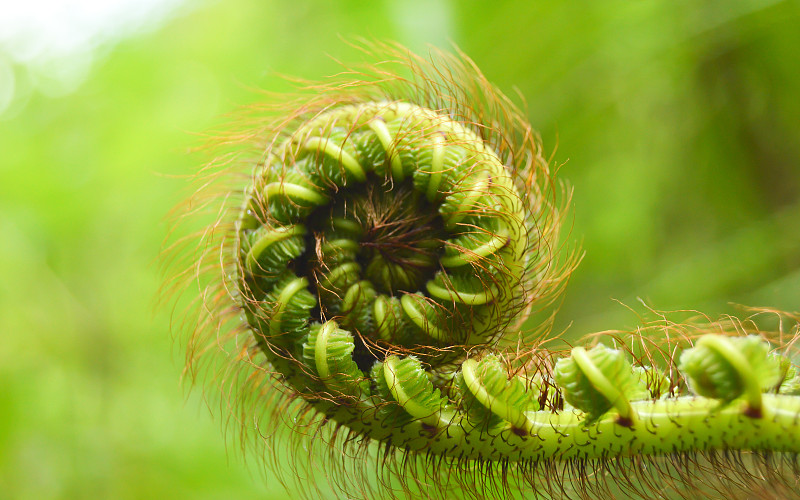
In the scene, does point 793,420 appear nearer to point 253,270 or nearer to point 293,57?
point 253,270

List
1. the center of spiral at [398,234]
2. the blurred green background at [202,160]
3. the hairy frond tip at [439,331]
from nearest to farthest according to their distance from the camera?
1. the hairy frond tip at [439,331]
2. the center of spiral at [398,234]
3. the blurred green background at [202,160]

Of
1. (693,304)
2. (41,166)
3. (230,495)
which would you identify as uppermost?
(41,166)

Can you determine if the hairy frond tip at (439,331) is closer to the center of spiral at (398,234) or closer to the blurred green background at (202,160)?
the center of spiral at (398,234)

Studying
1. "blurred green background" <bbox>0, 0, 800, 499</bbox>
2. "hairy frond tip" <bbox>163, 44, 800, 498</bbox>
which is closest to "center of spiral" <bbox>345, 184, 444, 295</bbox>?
"hairy frond tip" <bbox>163, 44, 800, 498</bbox>

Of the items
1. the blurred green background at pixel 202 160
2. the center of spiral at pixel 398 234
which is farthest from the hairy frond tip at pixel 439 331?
Result: the blurred green background at pixel 202 160

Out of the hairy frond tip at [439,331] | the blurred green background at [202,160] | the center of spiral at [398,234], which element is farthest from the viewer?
the blurred green background at [202,160]

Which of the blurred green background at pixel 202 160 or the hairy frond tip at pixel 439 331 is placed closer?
the hairy frond tip at pixel 439 331

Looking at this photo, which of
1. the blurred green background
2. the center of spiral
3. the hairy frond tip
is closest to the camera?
the hairy frond tip

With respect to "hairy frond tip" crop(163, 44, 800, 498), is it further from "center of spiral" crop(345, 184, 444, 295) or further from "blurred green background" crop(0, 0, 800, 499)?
"blurred green background" crop(0, 0, 800, 499)

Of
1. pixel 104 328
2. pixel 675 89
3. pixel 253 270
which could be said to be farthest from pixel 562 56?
pixel 104 328
